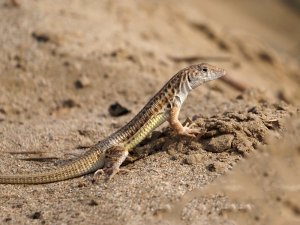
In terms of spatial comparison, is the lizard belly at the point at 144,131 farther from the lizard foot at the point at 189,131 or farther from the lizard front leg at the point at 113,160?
the lizard foot at the point at 189,131

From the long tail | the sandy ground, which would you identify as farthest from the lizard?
the sandy ground

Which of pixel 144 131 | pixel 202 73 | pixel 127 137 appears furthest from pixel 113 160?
pixel 202 73

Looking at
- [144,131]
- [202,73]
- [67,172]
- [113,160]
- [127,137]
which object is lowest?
[67,172]

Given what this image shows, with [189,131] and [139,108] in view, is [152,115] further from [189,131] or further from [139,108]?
[139,108]

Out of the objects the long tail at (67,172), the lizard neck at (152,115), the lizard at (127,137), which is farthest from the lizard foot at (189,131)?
the long tail at (67,172)

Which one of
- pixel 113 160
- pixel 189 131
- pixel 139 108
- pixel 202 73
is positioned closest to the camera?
pixel 113 160

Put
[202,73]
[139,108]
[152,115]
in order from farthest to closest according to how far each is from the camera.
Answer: [139,108], [202,73], [152,115]

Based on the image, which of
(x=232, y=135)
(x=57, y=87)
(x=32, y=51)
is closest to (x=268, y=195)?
(x=232, y=135)
